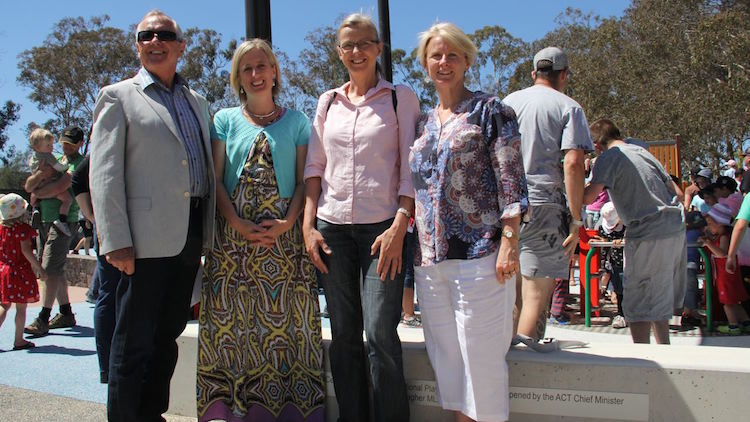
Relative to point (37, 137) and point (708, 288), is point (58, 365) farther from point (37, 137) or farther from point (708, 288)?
point (708, 288)

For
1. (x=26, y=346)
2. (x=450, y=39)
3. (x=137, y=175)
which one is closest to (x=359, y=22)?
(x=450, y=39)

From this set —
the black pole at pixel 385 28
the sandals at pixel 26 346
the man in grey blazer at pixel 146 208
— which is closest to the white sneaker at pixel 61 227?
the sandals at pixel 26 346

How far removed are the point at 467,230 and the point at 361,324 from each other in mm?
778

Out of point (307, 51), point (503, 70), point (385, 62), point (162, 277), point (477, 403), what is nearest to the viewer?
point (477, 403)

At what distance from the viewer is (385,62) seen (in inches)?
264

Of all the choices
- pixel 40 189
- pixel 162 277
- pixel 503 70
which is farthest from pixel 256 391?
Result: pixel 503 70

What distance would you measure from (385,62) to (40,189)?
373cm

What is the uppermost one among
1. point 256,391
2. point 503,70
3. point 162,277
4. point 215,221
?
point 503,70

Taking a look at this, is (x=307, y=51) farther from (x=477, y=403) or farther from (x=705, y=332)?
(x=477, y=403)

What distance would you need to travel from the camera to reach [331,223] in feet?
9.77

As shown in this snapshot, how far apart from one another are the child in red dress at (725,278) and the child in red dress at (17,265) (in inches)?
256

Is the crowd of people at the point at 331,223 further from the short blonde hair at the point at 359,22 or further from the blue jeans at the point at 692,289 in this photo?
the blue jeans at the point at 692,289

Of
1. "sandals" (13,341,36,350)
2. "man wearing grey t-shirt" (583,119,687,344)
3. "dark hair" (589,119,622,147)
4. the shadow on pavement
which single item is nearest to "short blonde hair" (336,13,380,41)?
"man wearing grey t-shirt" (583,119,687,344)

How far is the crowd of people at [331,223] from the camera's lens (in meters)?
2.73
